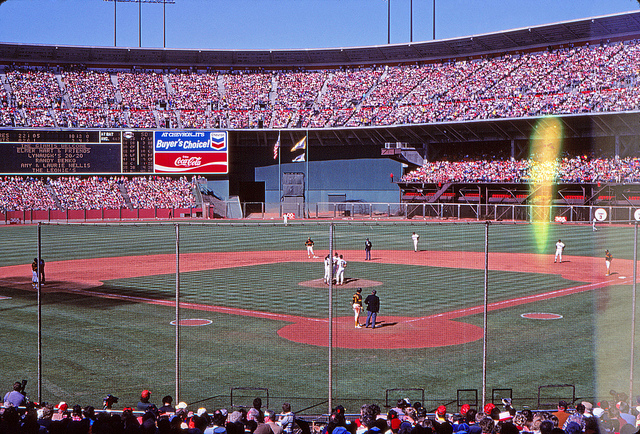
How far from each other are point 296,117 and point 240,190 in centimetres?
1171

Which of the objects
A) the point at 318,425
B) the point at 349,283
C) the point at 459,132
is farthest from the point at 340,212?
the point at 318,425

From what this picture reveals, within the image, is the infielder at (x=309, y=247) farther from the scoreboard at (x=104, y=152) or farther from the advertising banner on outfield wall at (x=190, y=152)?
the scoreboard at (x=104, y=152)

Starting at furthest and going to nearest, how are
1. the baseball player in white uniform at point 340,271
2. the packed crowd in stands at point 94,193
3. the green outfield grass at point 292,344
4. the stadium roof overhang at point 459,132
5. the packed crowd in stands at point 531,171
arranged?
the packed crowd in stands at point 94,193 → the stadium roof overhang at point 459,132 → the packed crowd in stands at point 531,171 → the baseball player in white uniform at point 340,271 → the green outfield grass at point 292,344

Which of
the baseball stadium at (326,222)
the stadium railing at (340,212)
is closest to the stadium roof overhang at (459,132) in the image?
the baseball stadium at (326,222)

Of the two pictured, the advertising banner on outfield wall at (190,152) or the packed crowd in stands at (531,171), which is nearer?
the packed crowd in stands at (531,171)

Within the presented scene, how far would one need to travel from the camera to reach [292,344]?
689 inches

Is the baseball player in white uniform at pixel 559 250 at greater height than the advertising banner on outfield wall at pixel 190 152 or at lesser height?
lesser

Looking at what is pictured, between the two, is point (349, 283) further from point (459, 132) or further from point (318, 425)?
point (459, 132)

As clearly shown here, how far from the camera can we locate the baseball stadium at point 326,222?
14688 millimetres

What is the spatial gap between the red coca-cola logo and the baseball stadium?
0.82 feet

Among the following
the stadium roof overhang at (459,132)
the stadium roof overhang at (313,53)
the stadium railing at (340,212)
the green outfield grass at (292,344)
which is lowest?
the green outfield grass at (292,344)

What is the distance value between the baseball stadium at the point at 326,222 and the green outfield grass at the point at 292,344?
0.11 meters

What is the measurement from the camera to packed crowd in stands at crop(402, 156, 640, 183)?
5506 cm

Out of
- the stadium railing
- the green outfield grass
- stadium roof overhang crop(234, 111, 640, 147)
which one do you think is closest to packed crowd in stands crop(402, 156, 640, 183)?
stadium roof overhang crop(234, 111, 640, 147)
